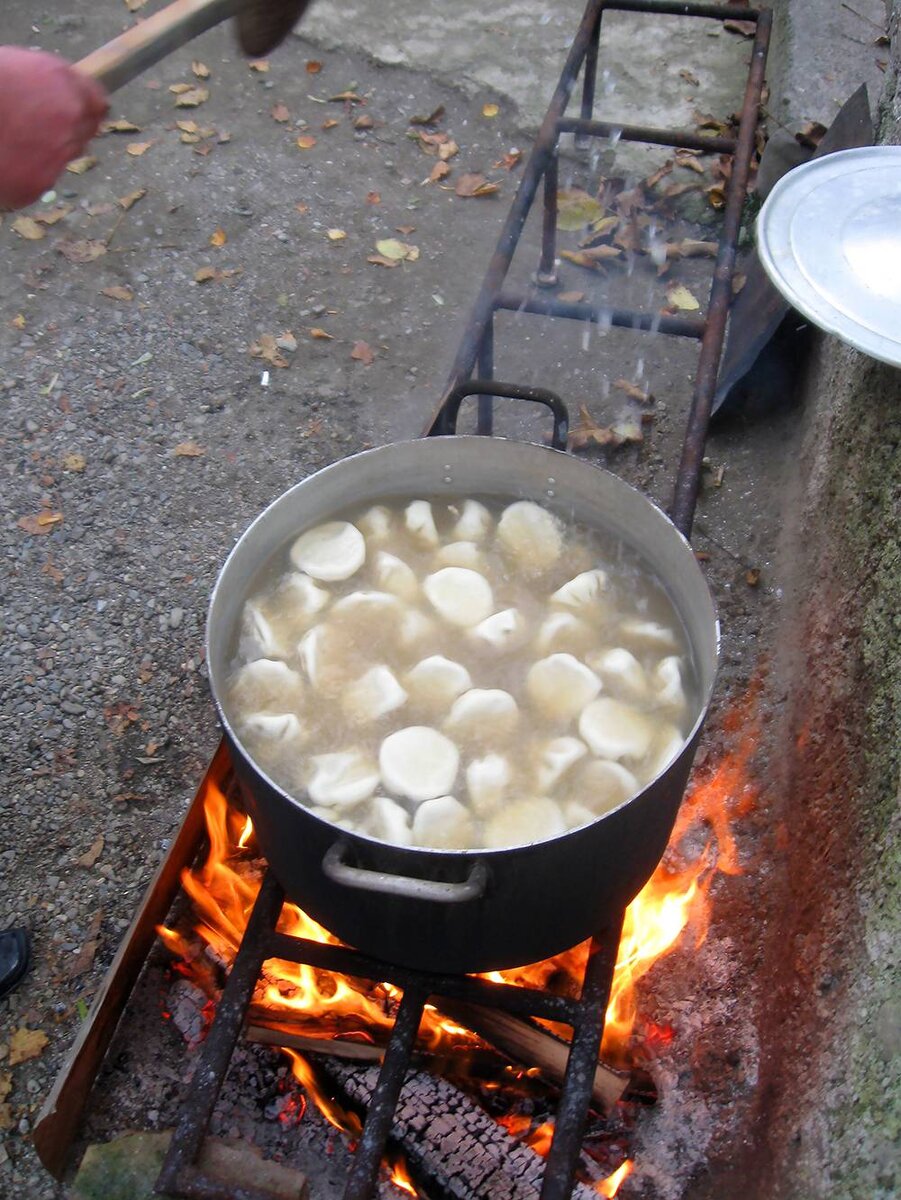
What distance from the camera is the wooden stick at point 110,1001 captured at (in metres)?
2.37

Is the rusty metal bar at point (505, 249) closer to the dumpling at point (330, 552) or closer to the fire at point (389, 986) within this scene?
the dumpling at point (330, 552)

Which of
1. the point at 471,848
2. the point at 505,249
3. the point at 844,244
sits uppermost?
the point at 844,244

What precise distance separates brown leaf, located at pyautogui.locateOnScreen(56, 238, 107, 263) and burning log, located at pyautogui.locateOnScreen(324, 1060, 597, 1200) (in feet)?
14.4

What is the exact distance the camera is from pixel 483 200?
5633 millimetres

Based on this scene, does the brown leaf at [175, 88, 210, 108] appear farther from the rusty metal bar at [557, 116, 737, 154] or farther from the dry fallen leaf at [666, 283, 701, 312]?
the rusty metal bar at [557, 116, 737, 154]

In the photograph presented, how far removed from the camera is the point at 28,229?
541 cm

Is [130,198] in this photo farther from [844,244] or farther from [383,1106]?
[383,1106]

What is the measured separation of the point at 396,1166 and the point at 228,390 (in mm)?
3367

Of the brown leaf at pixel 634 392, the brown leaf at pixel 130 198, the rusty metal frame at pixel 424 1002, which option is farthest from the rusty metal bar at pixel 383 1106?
the brown leaf at pixel 130 198

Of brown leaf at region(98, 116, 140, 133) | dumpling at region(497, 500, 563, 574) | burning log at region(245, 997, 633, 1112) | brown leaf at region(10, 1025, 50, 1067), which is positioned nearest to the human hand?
dumpling at region(497, 500, 563, 574)

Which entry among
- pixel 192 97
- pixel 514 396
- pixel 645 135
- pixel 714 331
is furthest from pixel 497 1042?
pixel 192 97

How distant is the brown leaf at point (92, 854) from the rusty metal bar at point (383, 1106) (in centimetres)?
145

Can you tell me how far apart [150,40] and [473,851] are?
218 centimetres

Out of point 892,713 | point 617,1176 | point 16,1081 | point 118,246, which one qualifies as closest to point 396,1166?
point 617,1176
